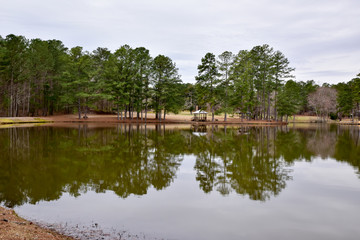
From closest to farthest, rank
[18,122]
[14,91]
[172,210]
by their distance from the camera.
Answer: [172,210] → [18,122] → [14,91]

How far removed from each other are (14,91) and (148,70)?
29.8 metres

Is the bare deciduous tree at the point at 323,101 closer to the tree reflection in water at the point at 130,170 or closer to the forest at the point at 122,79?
the forest at the point at 122,79

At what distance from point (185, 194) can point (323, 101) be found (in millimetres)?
96321

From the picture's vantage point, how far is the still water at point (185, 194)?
7062 mm

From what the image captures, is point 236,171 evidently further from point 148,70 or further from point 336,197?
point 148,70

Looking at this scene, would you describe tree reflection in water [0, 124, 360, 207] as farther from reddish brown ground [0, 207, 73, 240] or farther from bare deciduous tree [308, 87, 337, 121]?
bare deciduous tree [308, 87, 337, 121]

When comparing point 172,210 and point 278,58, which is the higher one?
point 278,58

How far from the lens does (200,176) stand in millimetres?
12828

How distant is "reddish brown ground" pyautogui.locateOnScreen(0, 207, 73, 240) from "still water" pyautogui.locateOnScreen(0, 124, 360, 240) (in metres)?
0.56

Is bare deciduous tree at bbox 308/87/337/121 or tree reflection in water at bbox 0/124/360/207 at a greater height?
bare deciduous tree at bbox 308/87/337/121

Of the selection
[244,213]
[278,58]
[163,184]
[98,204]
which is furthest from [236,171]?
[278,58]

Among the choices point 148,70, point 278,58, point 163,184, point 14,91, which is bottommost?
point 163,184

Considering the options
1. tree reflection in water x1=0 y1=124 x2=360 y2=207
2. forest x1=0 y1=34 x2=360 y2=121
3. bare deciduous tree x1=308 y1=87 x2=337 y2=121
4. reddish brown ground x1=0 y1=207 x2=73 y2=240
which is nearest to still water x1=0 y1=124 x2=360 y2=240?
tree reflection in water x1=0 y1=124 x2=360 y2=207

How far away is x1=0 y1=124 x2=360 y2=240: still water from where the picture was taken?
706cm
